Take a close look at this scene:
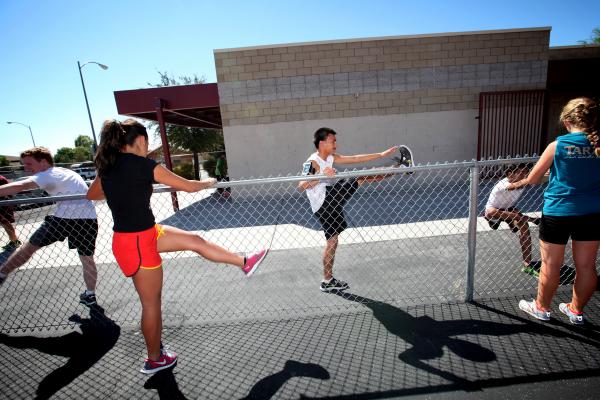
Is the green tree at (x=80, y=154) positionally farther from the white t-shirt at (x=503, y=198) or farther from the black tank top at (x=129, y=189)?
the white t-shirt at (x=503, y=198)

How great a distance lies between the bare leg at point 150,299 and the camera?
196 centimetres

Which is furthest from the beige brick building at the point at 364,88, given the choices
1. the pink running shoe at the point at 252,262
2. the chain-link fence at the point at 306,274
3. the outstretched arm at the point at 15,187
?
the pink running shoe at the point at 252,262

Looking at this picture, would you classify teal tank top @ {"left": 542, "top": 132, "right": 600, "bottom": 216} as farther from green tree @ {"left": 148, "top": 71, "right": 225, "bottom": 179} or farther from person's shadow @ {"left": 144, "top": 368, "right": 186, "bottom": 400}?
green tree @ {"left": 148, "top": 71, "right": 225, "bottom": 179}

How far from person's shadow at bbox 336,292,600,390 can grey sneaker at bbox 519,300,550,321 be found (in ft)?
0.29

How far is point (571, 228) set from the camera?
2139mm

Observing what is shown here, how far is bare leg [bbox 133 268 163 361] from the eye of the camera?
1963 millimetres

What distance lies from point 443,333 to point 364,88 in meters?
8.78

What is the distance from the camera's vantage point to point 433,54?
9555 millimetres

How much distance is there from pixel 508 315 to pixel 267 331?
215 cm

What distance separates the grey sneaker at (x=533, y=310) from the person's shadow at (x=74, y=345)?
145 inches

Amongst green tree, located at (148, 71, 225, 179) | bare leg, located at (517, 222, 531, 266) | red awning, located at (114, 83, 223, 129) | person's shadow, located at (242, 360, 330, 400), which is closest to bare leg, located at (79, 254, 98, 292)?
person's shadow, located at (242, 360, 330, 400)

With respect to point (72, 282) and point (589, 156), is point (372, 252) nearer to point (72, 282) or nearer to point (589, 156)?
point (589, 156)

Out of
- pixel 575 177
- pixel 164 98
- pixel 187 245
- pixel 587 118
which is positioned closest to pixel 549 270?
pixel 575 177

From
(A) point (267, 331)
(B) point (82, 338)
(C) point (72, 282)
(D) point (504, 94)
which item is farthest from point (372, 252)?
(D) point (504, 94)
